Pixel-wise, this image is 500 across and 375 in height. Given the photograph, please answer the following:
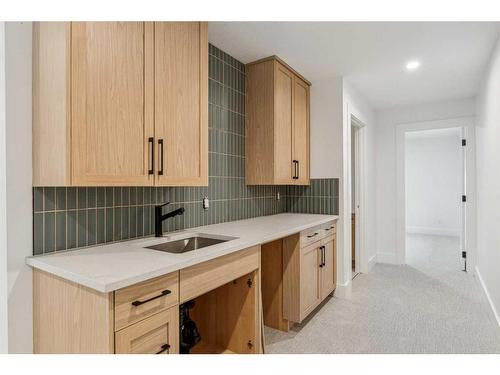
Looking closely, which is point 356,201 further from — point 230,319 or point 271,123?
point 230,319

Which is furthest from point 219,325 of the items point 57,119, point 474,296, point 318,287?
point 474,296

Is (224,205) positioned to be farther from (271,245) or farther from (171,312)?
(171,312)

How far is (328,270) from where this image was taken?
2.85m

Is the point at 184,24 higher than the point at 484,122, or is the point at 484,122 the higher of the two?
the point at 184,24

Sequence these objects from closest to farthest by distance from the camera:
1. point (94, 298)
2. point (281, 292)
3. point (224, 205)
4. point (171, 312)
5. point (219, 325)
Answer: point (94, 298) → point (171, 312) → point (219, 325) → point (281, 292) → point (224, 205)

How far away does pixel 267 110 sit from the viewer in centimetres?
266

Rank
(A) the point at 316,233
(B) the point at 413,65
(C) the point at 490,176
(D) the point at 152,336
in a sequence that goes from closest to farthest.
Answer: (D) the point at 152,336 < (A) the point at 316,233 < (C) the point at 490,176 < (B) the point at 413,65

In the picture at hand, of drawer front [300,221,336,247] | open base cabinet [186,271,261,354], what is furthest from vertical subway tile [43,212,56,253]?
drawer front [300,221,336,247]

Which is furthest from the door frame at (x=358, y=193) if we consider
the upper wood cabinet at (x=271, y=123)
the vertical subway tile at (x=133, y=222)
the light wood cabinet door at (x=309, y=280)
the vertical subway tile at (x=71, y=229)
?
the vertical subway tile at (x=71, y=229)

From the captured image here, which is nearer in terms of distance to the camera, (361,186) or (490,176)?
(490,176)

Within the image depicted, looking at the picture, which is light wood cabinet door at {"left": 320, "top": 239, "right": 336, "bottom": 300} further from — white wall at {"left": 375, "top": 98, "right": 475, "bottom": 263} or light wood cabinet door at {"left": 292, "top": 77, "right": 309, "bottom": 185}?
white wall at {"left": 375, "top": 98, "right": 475, "bottom": 263}

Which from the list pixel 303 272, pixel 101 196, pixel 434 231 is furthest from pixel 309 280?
pixel 434 231

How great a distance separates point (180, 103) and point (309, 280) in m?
1.73

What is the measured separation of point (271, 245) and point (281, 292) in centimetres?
38
